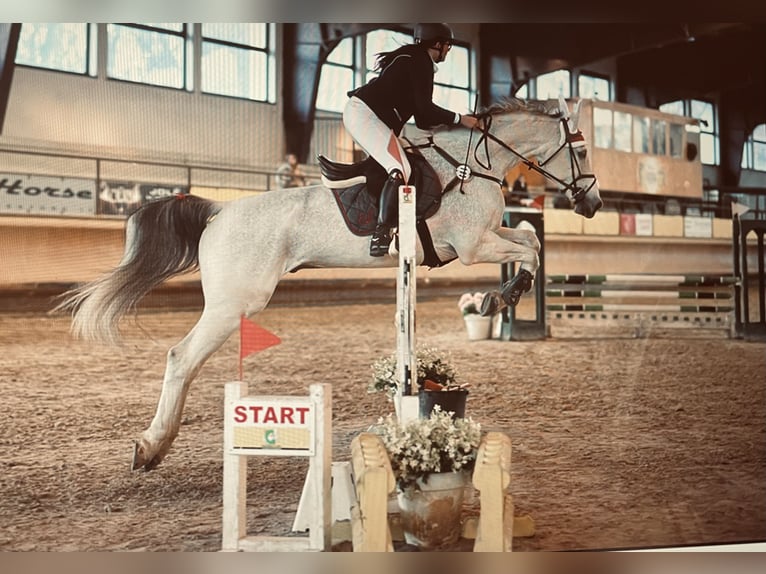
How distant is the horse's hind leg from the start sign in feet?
1.32

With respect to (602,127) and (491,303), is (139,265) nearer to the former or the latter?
(491,303)

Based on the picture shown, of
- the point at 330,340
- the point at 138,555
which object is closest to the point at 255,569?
the point at 138,555

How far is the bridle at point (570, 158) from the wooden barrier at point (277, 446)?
3.65 ft

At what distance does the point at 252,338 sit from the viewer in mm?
2891

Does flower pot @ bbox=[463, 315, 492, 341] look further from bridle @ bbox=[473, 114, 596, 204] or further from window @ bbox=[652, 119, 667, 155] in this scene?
window @ bbox=[652, 119, 667, 155]

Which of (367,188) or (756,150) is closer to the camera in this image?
(367,188)

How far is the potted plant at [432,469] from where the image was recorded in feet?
8.34

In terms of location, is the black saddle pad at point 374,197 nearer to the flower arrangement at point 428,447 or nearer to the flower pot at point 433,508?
the flower arrangement at point 428,447

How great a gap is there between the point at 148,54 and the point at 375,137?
933 millimetres

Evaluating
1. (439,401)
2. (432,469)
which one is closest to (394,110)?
(439,401)

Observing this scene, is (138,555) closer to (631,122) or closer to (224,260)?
(224,260)

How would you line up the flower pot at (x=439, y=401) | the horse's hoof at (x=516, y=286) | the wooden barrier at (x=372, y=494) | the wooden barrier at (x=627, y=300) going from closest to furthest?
the wooden barrier at (x=372, y=494) < the flower pot at (x=439, y=401) < the horse's hoof at (x=516, y=286) < the wooden barrier at (x=627, y=300)

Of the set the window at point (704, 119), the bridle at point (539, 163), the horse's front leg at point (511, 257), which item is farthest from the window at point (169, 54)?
the window at point (704, 119)

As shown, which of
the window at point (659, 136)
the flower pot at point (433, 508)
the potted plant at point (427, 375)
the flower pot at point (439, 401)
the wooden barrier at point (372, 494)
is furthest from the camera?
the window at point (659, 136)
